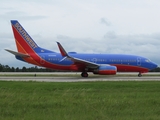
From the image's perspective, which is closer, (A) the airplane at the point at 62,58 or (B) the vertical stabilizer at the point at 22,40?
(A) the airplane at the point at 62,58

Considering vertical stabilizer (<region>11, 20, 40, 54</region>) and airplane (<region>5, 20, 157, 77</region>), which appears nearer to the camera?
airplane (<region>5, 20, 157, 77</region>)

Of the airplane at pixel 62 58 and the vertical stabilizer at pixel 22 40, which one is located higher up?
the vertical stabilizer at pixel 22 40

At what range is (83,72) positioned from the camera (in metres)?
38.3

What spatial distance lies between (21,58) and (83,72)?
7986mm

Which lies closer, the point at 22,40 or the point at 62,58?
the point at 62,58

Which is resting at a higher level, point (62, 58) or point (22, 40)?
point (22, 40)

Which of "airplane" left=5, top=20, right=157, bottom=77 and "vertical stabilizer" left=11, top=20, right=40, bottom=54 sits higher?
"vertical stabilizer" left=11, top=20, right=40, bottom=54
